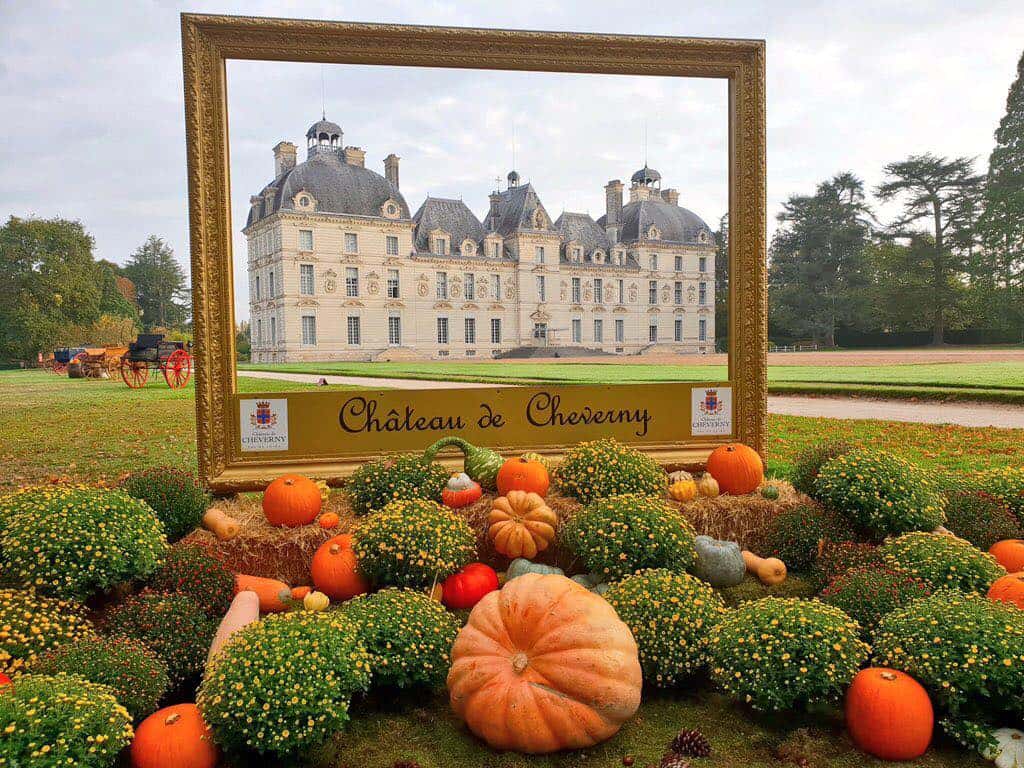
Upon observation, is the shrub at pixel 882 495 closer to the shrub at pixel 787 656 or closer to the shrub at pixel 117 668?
the shrub at pixel 787 656

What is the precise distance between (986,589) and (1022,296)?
21450 millimetres

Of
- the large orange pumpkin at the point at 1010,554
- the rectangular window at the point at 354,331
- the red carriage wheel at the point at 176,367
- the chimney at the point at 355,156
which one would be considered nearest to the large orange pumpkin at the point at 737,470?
the large orange pumpkin at the point at 1010,554

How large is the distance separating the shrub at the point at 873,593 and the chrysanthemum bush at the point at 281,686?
2245 millimetres

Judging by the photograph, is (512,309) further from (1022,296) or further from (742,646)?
(1022,296)

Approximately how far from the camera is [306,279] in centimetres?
534

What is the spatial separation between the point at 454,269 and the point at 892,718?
4317 mm

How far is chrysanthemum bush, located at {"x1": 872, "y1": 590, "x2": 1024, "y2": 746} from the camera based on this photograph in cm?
Result: 246

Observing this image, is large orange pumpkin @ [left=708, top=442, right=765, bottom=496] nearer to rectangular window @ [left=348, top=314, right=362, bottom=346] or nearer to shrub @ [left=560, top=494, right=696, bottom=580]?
shrub @ [left=560, top=494, right=696, bottom=580]

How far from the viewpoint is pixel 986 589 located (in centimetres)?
325

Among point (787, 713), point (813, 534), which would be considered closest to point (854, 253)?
point (813, 534)

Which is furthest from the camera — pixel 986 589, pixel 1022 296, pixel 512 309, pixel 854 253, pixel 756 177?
pixel 854 253

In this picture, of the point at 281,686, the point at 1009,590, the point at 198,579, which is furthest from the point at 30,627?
the point at 1009,590

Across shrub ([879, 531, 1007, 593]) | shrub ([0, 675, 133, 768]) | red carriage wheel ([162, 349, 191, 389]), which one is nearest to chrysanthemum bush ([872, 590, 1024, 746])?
shrub ([879, 531, 1007, 593])

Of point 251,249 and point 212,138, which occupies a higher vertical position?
point 212,138
